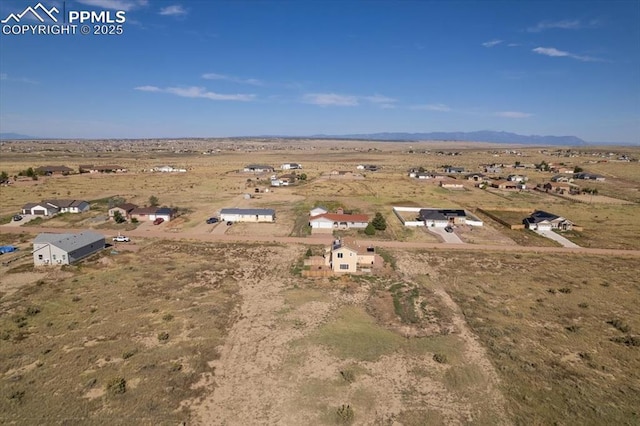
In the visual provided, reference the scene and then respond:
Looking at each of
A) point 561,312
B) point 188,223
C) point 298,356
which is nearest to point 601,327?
point 561,312

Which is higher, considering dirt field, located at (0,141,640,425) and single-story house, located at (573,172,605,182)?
single-story house, located at (573,172,605,182)

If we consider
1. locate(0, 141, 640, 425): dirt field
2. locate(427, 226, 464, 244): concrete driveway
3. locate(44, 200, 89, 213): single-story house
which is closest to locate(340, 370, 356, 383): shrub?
locate(0, 141, 640, 425): dirt field

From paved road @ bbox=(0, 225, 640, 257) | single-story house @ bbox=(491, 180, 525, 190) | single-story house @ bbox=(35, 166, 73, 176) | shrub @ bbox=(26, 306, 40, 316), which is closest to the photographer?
shrub @ bbox=(26, 306, 40, 316)

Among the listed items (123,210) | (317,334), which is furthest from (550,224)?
(123,210)

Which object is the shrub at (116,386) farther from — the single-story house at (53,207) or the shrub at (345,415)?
the single-story house at (53,207)

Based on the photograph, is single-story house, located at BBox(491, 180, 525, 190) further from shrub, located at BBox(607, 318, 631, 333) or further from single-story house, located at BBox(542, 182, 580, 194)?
shrub, located at BBox(607, 318, 631, 333)

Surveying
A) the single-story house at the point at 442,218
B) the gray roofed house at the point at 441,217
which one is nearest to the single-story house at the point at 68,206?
the single-story house at the point at 442,218
